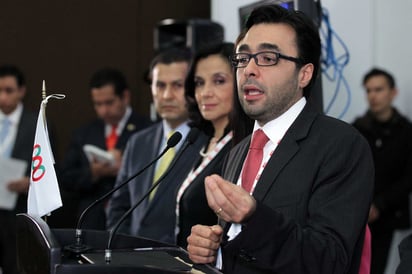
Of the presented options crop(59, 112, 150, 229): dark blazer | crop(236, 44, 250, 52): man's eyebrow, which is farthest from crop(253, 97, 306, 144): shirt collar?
crop(59, 112, 150, 229): dark blazer

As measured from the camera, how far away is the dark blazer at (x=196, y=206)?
8.73ft

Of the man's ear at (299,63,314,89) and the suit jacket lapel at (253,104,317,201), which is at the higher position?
the man's ear at (299,63,314,89)

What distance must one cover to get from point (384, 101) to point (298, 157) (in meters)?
2.86

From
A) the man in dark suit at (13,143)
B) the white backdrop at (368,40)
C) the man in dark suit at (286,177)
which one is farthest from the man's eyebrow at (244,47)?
the man in dark suit at (13,143)

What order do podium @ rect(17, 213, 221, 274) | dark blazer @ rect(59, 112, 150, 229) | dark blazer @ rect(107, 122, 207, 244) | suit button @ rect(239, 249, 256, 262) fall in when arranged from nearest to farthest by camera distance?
podium @ rect(17, 213, 221, 274) < suit button @ rect(239, 249, 256, 262) < dark blazer @ rect(107, 122, 207, 244) < dark blazer @ rect(59, 112, 150, 229)

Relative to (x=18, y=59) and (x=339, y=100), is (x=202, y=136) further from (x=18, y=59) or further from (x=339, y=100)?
(x=18, y=59)

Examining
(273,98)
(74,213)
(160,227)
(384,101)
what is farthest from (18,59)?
(273,98)

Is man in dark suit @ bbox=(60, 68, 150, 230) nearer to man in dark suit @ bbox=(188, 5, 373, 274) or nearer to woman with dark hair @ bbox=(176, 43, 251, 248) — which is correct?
woman with dark hair @ bbox=(176, 43, 251, 248)

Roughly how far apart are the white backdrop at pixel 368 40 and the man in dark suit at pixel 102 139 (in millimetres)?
1059

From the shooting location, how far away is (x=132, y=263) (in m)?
1.67

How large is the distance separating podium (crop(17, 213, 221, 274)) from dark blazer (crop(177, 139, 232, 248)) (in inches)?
26.1

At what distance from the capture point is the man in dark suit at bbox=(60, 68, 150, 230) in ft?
14.7

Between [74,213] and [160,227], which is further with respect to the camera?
[74,213]

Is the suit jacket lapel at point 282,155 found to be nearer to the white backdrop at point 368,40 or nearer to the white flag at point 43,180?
the white flag at point 43,180
